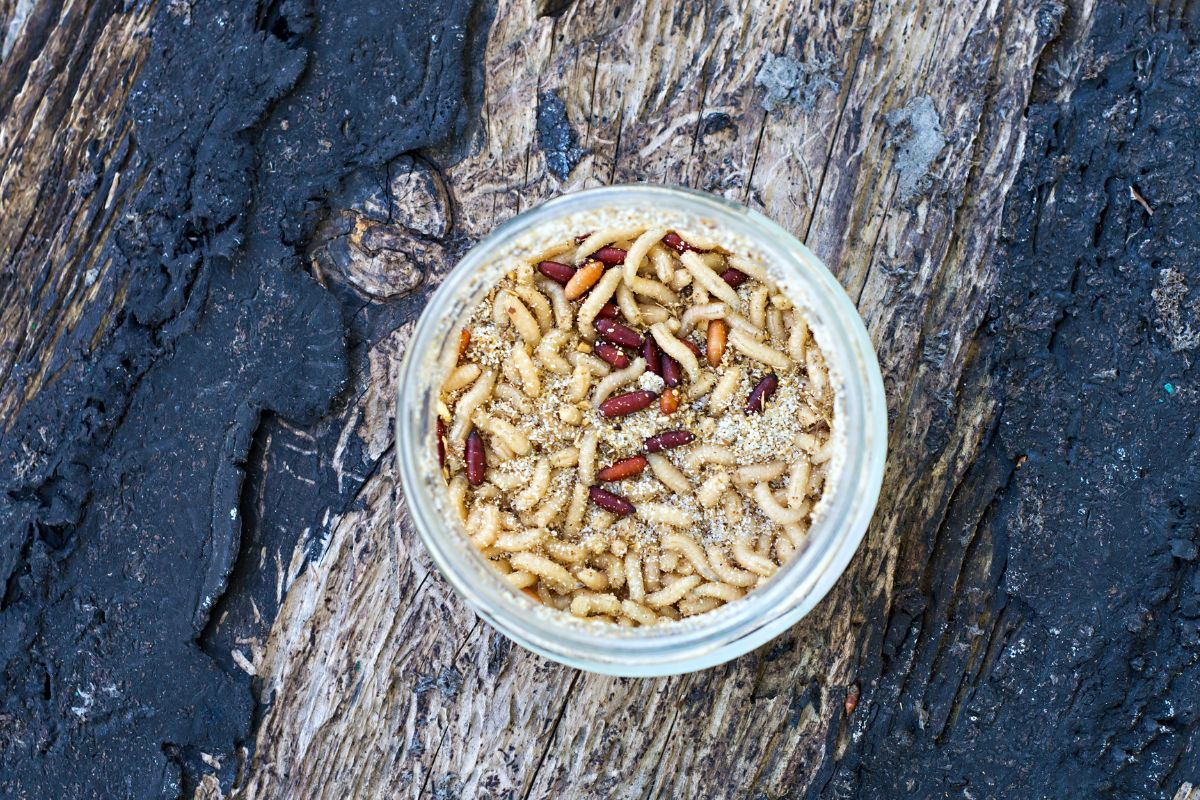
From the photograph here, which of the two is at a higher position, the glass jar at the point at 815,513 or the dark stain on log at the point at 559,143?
the dark stain on log at the point at 559,143

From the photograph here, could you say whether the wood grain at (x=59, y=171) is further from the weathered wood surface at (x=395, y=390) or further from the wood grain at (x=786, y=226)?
the wood grain at (x=786, y=226)

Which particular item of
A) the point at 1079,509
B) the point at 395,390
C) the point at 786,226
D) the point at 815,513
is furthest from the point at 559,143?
the point at 1079,509

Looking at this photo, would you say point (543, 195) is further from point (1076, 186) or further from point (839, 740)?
point (839, 740)

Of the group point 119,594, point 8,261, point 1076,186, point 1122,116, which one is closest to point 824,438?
point 1076,186

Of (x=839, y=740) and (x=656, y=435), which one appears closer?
(x=656, y=435)

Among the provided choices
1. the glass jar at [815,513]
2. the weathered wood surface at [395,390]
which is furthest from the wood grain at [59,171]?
the glass jar at [815,513]
